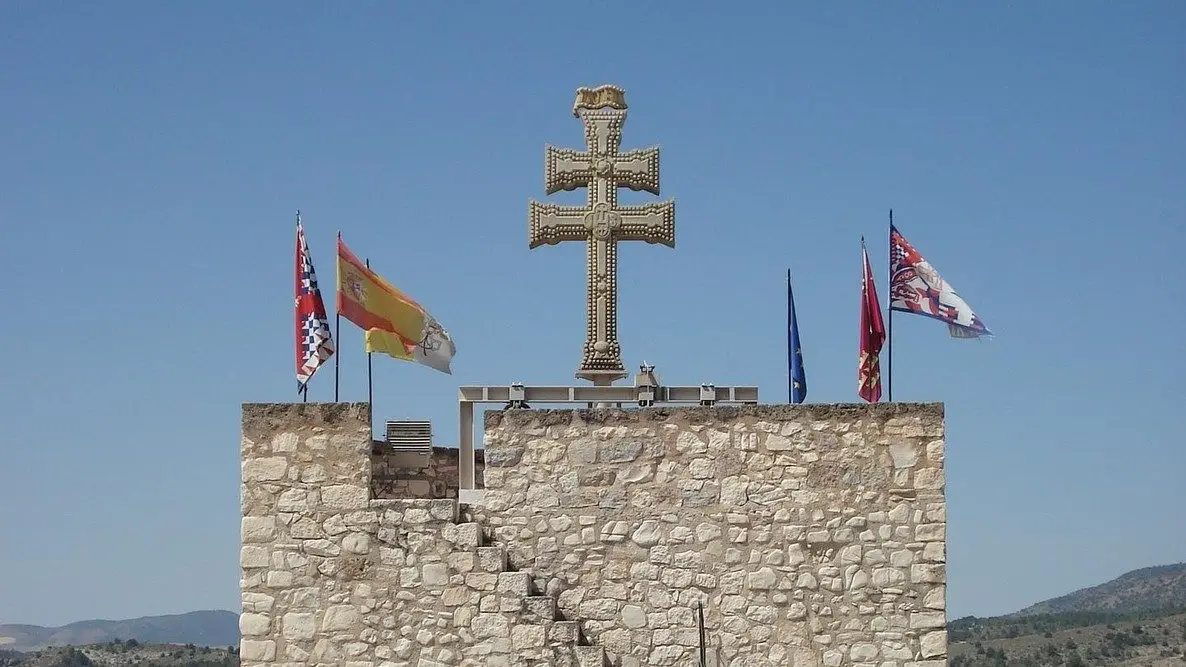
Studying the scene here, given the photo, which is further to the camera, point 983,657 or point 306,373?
point 983,657

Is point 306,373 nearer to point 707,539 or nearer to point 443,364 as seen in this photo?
point 443,364

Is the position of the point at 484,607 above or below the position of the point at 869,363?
below

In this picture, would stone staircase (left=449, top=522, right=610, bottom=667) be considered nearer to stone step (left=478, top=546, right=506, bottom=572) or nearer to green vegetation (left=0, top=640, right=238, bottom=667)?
stone step (left=478, top=546, right=506, bottom=572)

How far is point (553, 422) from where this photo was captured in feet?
58.1

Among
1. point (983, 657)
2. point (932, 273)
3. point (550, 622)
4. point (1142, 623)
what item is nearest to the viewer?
point (550, 622)

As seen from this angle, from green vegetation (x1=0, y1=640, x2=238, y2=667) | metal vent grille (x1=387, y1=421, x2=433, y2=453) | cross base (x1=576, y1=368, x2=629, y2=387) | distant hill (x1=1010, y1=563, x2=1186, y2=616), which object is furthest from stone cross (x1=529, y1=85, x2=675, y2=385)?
distant hill (x1=1010, y1=563, x2=1186, y2=616)

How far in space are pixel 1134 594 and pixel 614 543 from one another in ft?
321

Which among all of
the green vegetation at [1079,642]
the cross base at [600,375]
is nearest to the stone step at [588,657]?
the cross base at [600,375]

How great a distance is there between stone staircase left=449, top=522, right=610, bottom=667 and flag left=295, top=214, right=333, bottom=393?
2.22 m

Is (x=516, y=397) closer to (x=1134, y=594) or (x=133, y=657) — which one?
(x=133, y=657)

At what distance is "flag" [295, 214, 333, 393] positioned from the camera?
59.2 feet

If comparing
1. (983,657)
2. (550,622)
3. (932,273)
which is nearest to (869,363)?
(932,273)

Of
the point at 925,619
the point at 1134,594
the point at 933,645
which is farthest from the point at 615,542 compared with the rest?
the point at 1134,594

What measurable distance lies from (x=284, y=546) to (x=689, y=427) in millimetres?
4014
